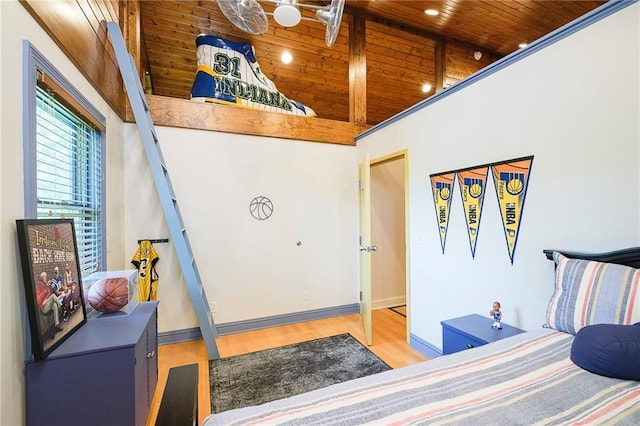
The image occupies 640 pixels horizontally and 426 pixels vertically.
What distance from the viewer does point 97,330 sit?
59.9 inches

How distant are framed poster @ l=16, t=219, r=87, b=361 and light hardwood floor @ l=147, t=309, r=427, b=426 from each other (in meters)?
1.08

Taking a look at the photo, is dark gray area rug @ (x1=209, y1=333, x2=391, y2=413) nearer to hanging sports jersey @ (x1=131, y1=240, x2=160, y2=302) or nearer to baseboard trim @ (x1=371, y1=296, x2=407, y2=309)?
hanging sports jersey @ (x1=131, y1=240, x2=160, y2=302)

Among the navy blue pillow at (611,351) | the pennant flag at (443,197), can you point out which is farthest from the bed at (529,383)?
the pennant flag at (443,197)

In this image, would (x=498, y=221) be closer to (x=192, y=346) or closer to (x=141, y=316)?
(x=141, y=316)

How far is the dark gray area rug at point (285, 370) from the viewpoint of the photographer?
86.0 inches

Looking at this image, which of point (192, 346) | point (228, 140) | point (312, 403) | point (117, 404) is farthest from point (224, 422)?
point (228, 140)

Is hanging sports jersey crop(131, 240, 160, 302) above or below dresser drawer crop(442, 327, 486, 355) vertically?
above

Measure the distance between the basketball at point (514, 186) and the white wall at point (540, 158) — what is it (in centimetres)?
8

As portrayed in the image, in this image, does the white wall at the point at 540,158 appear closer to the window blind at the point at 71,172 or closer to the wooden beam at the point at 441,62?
the wooden beam at the point at 441,62

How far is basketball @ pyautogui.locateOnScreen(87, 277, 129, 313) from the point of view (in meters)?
1.70

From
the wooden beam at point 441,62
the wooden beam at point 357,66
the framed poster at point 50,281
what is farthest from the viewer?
the wooden beam at point 441,62

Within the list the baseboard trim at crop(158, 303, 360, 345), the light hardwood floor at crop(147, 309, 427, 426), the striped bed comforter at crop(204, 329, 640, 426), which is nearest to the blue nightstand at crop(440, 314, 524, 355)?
the striped bed comforter at crop(204, 329, 640, 426)

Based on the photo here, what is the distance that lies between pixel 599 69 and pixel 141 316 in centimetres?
303

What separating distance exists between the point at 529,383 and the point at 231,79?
380 centimetres
